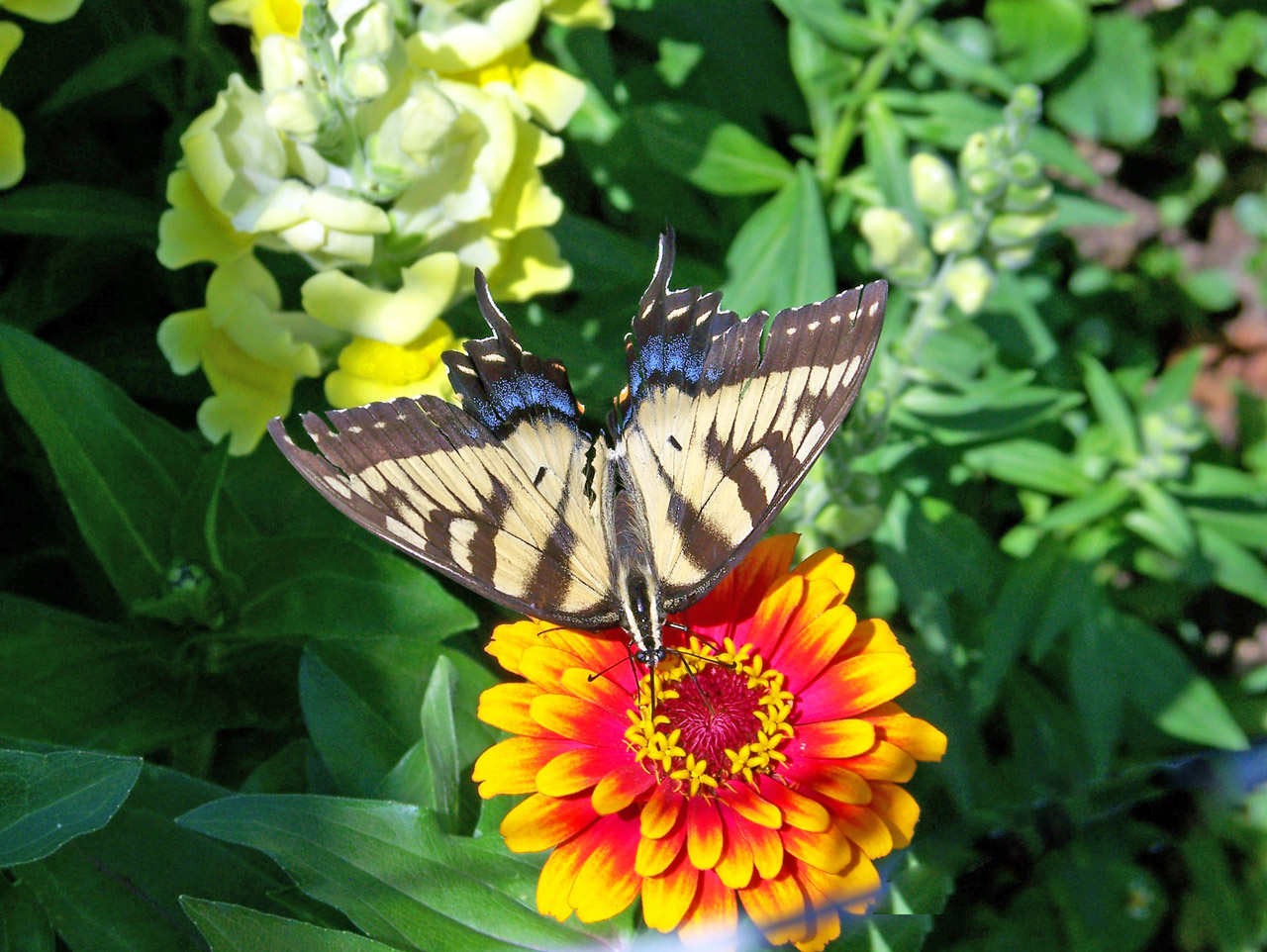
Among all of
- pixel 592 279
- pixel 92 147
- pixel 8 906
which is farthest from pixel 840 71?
pixel 8 906

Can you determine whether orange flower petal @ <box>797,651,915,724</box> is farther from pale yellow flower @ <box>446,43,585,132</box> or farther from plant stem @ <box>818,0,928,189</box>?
plant stem @ <box>818,0,928,189</box>

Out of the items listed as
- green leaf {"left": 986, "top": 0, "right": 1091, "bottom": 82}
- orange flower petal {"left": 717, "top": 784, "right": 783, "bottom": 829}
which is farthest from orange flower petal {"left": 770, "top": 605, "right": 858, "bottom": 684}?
green leaf {"left": 986, "top": 0, "right": 1091, "bottom": 82}

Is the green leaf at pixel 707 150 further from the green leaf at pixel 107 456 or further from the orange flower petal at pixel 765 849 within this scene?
the orange flower petal at pixel 765 849

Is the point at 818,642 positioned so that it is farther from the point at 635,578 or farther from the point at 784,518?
the point at 784,518

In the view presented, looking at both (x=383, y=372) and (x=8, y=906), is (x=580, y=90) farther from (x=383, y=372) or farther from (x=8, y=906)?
(x=8, y=906)

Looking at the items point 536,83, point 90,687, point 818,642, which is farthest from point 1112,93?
point 90,687

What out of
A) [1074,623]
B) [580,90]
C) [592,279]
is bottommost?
[1074,623]
